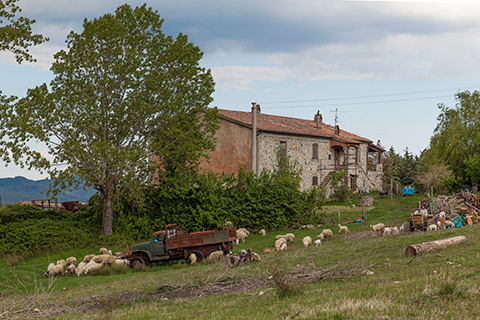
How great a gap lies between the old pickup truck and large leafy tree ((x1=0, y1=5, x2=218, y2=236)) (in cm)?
699

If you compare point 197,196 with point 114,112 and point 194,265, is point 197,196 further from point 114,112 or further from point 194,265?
point 194,265

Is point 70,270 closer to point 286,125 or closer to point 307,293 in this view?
point 307,293

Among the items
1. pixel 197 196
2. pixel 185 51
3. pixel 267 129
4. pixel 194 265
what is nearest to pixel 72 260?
pixel 194 265

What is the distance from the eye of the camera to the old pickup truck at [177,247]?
20.2 metres

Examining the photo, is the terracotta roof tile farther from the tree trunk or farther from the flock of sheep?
the flock of sheep

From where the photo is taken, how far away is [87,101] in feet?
86.2

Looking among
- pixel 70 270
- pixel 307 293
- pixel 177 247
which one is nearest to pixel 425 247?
pixel 307 293

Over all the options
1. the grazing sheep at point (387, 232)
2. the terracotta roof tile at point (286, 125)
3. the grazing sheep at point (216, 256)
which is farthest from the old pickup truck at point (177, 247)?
the terracotta roof tile at point (286, 125)

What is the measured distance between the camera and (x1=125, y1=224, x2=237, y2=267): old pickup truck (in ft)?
66.2

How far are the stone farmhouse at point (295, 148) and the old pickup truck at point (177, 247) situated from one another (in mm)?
15948

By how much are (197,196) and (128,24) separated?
11.5 meters

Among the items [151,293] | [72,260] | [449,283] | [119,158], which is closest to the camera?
[449,283]

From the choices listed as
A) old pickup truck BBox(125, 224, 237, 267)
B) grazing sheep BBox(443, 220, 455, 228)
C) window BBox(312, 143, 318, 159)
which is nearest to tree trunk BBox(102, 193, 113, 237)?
old pickup truck BBox(125, 224, 237, 267)

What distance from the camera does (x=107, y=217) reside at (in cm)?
2761
